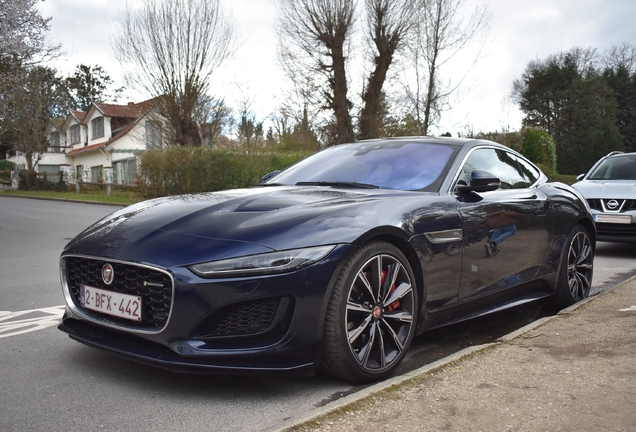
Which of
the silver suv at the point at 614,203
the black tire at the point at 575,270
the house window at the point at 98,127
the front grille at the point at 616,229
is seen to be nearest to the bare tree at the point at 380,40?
the silver suv at the point at 614,203

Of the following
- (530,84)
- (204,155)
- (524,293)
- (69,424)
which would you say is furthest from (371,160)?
(530,84)

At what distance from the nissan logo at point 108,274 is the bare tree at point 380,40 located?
25.4 m

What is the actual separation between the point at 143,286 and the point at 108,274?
26 centimetres

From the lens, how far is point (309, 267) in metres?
3.04

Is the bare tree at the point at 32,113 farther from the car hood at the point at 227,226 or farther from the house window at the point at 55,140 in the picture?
the car hood at the point at 227,226

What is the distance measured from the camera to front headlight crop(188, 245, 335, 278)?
117 inches

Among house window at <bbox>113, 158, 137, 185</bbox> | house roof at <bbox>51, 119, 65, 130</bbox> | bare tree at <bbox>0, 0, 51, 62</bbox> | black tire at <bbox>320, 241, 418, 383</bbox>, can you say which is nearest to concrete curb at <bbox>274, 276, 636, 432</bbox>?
black tire at <bbox>320, 241, 418, 383</bbox>

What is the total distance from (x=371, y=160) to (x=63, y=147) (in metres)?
59.0

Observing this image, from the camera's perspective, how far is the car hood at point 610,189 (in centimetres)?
934

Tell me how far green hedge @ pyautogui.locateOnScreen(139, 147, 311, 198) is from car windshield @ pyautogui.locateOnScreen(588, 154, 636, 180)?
1455cm

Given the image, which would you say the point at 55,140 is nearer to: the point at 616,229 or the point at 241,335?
the point at 616,229

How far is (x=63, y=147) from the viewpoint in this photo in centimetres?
5831

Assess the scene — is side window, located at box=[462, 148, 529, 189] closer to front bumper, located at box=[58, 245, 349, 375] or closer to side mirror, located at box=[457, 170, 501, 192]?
side mirror, located at box=[457, 170, 501, 192]

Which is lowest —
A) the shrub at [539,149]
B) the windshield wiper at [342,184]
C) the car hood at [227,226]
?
the car hood at [227,226]
